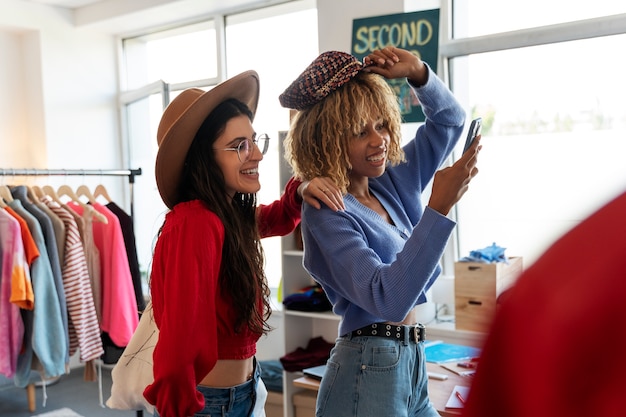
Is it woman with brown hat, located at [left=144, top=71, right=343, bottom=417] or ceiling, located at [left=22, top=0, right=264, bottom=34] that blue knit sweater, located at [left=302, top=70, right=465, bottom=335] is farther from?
ceiling, located at [left=22, top=0, right=264, bottom=34]

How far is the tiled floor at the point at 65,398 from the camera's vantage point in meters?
4.42

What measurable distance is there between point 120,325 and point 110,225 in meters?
0.55

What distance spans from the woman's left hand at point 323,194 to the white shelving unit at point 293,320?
2.03 metres

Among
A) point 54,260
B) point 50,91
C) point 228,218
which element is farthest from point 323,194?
point 50,91

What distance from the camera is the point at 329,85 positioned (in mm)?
1585

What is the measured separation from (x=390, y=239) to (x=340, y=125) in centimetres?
30

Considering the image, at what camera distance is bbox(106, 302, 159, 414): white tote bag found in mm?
1848

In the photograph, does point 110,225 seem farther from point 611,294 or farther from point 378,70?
point 611,294

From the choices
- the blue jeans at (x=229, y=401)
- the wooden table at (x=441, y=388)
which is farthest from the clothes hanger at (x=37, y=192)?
the blue jeans at (x=229, y=401)

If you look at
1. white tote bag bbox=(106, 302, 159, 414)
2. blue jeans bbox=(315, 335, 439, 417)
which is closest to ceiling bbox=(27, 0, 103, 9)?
white tote bag bbox=(106, 302, 159, 414)

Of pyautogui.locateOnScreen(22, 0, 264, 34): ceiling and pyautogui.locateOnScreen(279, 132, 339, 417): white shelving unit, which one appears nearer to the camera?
pyautogui.locateOnScreen(279, 132, 339, 417): white shelving unit

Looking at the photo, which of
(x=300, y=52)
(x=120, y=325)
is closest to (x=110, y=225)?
(x=120, y=325)

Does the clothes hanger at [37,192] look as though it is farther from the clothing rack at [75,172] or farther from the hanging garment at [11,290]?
the hanging garment at [11,290]

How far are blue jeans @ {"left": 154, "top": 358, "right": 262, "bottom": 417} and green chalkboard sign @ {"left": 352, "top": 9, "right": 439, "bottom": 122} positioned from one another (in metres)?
2.13
